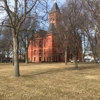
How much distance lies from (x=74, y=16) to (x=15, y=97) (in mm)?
18934

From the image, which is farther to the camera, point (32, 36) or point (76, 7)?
point (32, 36)

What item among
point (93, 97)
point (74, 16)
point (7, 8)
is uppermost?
point (74, 16)

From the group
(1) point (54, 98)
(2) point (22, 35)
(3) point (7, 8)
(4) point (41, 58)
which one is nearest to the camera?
(1) point (54, 98)

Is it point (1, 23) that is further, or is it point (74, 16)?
point (74, 16)

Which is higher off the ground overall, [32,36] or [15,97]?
[32,36]

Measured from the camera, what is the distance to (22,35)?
4791 centimetres

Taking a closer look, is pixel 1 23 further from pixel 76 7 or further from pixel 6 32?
pixel 6 32

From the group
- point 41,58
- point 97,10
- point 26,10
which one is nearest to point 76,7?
point 97,10

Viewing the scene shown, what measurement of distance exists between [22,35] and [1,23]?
32455 mm

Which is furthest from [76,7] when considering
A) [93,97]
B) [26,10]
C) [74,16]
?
[93,97]

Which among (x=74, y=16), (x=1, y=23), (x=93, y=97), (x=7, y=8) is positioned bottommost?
(x=93, y=97)

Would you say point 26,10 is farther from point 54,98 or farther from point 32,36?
point 32,36

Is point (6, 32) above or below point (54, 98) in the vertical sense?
above

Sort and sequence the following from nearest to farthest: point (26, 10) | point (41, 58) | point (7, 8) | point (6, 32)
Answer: point (7, 8) → point (26, 10) → point (6, 32) → point (41, 58)
